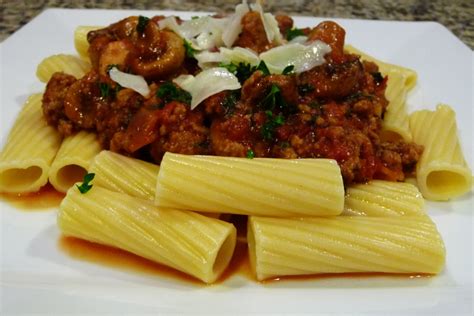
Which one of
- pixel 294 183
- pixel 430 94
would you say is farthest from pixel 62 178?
pixel 430 94

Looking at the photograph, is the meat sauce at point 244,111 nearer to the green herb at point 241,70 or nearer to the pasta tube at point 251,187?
the green herb at point 241,70

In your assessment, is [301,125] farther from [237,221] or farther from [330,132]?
[237,221]

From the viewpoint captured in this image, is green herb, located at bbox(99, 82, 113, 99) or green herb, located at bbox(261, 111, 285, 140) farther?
green herb, located at bbox(99, 82, 113, 99)

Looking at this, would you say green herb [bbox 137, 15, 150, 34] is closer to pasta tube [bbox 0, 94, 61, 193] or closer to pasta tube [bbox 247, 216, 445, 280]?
pasta tube [bbox 0, 94, 61, 193]

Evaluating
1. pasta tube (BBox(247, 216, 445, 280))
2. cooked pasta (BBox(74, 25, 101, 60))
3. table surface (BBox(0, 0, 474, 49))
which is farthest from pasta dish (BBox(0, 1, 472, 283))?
table surface (BBox(0, 0, 474, 49))

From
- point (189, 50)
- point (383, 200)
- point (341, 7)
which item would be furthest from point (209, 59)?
point (341, 7)

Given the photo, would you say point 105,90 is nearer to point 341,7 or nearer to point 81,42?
point 81,42

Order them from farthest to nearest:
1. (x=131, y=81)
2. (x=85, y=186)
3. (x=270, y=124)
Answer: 1. (x=131, y=81)
2. (x=270, y=124)
3. (x=85, y=186)
